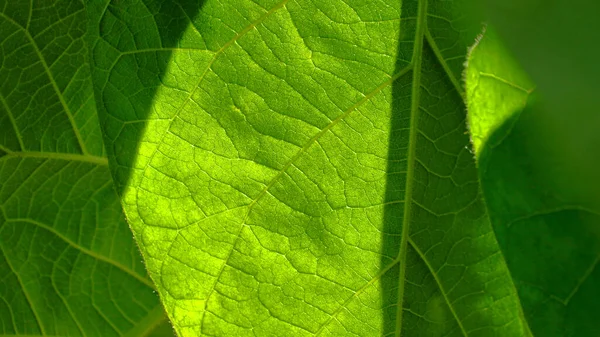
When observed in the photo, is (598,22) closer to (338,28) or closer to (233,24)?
(338,28)

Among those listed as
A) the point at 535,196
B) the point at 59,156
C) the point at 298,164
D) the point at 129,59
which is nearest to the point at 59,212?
the point at 59,156

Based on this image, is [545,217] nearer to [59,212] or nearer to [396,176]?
[396,176]

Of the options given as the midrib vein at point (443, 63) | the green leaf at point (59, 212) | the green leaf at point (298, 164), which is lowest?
the green leaf at point (59, 212)

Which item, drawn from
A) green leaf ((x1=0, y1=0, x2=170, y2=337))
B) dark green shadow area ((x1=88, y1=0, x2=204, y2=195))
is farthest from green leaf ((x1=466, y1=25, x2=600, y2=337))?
green leaf ((x1=0, y1=0, x2=170, y2=337))

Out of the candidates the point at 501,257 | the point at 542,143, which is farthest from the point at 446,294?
the point at 542,143

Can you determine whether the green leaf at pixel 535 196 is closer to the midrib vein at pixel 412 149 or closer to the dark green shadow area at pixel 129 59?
the midrib vein at pixel 412 149

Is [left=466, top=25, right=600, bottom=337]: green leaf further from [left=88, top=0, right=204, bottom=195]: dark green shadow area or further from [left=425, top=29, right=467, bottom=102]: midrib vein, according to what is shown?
[left=88, top=0, right=204, bottom=195]: dark green shadow area

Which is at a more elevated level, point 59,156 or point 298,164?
point 298,164

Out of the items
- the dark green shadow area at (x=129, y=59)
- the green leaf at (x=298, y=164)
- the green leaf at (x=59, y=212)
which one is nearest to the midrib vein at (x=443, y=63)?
the green leaf at (x=298, y=164)
